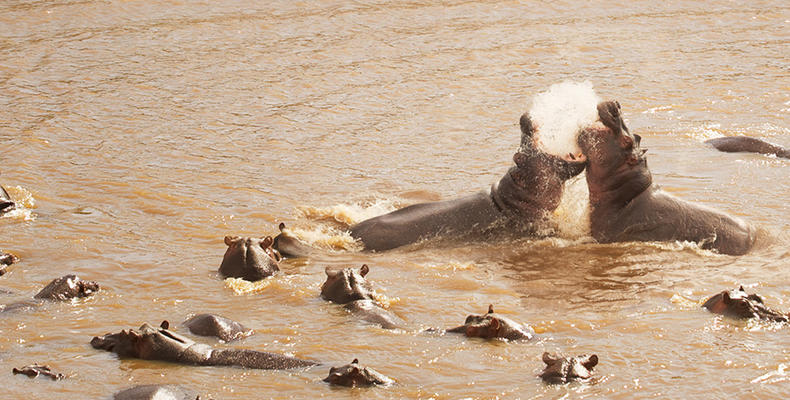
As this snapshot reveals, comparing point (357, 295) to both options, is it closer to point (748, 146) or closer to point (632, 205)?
point (632, 205)

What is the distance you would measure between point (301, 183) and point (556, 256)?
9.06 feet

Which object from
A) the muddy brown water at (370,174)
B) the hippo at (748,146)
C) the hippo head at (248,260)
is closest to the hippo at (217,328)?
the muddy brown water at (370,174)

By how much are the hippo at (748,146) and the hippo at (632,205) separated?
2.87m

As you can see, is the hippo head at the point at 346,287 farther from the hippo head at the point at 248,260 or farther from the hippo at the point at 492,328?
the hippo at the point at 492,328

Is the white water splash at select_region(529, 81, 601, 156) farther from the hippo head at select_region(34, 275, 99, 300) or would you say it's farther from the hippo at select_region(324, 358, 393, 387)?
the hippo head at select_region(34, 275, 99, 300)

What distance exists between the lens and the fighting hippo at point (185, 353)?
6203 millimetres

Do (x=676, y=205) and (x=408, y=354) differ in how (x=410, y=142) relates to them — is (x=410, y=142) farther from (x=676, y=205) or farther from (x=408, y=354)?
(x=408, y=354)

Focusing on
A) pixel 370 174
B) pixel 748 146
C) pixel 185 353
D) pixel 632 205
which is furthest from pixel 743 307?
pixel 748 146

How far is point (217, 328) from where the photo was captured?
6.63m

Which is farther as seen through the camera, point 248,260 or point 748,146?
point 748,146

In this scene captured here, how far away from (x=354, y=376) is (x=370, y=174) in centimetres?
497

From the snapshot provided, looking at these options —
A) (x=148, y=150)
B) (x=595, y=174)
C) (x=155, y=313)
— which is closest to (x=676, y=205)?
(x=595, y=174)

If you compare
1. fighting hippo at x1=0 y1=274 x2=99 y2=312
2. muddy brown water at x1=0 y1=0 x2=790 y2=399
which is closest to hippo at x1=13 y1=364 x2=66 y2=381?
muddy brown water at x1=0 y1=0 x2=790 y2=399

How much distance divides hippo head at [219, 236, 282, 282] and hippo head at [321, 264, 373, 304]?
528 millimetres
